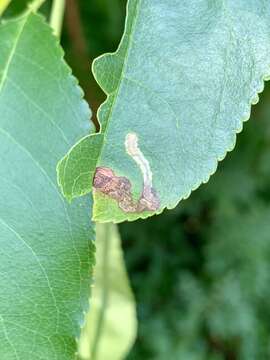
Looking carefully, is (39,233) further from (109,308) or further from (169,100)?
(109,308)

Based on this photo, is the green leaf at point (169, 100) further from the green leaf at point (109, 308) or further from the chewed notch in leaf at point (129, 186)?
the green leaf at point (109, 308)

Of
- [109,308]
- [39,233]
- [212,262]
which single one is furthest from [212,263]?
[39,233]

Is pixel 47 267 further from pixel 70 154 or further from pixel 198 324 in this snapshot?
pixel 198 324

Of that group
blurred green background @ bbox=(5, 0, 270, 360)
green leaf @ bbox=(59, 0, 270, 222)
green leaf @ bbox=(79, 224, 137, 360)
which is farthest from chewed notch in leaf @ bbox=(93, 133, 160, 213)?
blurred green background @ bbox=(5, 0, 270, 360)

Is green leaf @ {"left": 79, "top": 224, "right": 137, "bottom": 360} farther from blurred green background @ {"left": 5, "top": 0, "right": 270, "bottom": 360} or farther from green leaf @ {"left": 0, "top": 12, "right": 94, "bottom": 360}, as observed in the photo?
blurred green background @ {"left": 5, "top": 0, "right": 270, "bottom": 360}

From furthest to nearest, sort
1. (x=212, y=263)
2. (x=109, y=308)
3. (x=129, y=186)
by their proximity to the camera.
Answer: (x=212, y=263) → (x=109, y=308) → (x=129, y=186)

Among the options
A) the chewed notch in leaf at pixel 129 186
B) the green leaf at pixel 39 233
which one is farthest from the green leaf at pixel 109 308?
the chewed notch in leaf at pixel 129 186

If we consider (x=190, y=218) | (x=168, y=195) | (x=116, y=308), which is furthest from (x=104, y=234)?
(x=190, y=218)

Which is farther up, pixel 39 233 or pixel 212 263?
pixel 39 233
